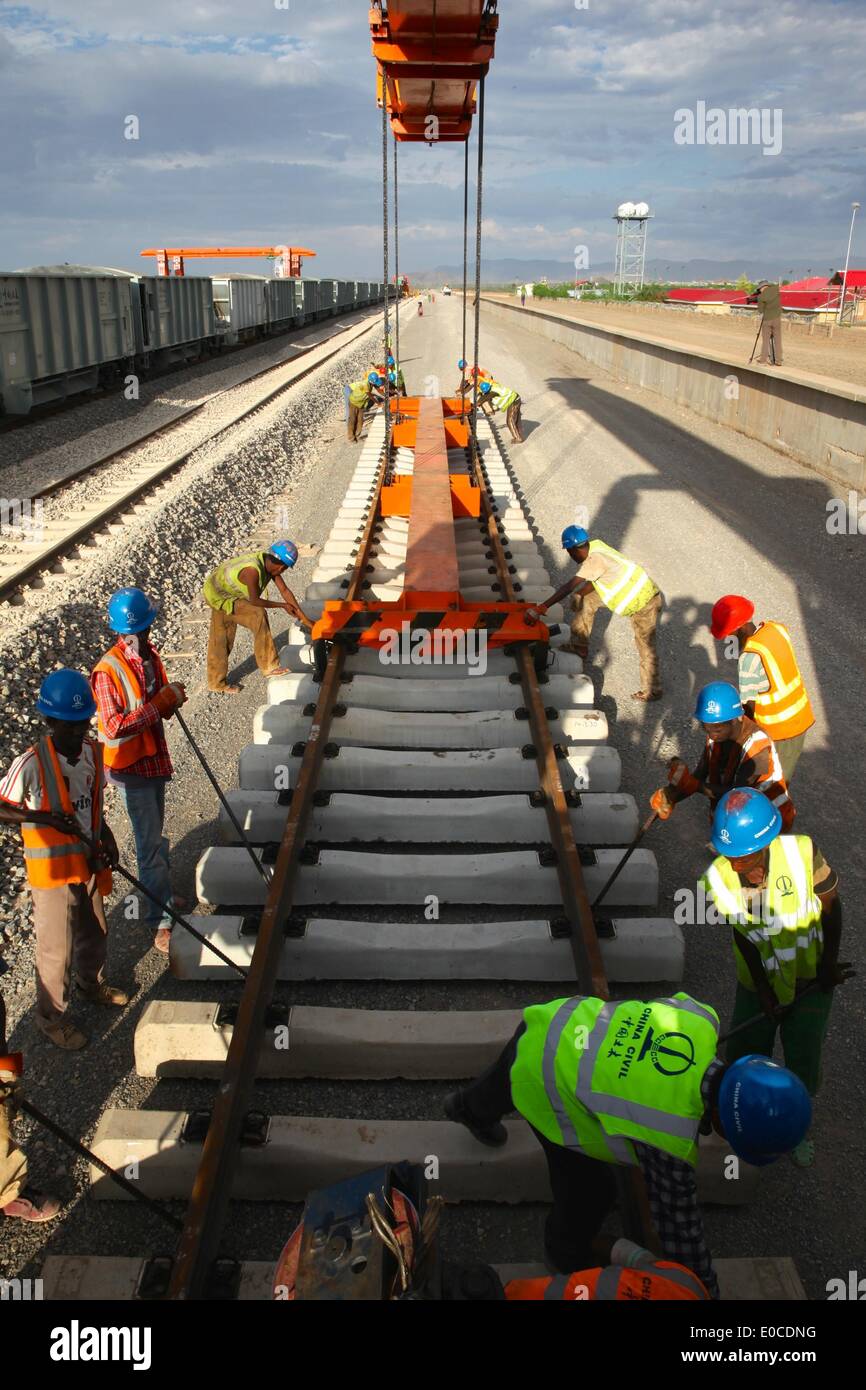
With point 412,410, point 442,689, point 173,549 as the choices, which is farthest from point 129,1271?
point 412,410

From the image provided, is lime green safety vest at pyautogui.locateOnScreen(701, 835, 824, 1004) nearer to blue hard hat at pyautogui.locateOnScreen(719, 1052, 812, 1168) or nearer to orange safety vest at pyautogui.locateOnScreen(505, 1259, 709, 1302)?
blue hard hat at pyautogui.locateOnScreen(719, 1052, 812, 1168)

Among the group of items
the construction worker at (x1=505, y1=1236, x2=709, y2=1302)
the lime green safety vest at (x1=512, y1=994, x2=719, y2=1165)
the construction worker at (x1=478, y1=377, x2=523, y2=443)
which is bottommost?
the construction worker at (x1=505, y1=1236, x2=709, y2=1302)

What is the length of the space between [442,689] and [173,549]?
4847 mm

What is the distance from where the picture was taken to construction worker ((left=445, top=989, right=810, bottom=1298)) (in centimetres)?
237

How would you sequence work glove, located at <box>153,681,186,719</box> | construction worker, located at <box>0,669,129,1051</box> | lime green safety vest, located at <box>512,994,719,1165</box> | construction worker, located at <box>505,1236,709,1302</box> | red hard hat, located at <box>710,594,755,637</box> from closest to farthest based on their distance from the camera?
construction worker, located at <box>505,1236,709,1302</box>, lime green safety vest, located at <box>512,994,719,1165</box>, construction worker, located at <box>0,669,129,1051</box>, work glove, located at <box>153,681,186,719</box>, red hard hat, located at <box>710,594,755,637</box>

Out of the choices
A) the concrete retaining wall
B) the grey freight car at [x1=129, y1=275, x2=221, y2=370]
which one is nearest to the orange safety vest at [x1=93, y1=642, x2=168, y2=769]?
the concrete retaining wall

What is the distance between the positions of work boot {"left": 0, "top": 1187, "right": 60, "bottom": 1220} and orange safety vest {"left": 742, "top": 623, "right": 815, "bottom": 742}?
13.4 feet

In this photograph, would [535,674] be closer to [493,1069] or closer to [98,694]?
[98,694]

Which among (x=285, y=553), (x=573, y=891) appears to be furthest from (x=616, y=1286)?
(x=285, y=553)

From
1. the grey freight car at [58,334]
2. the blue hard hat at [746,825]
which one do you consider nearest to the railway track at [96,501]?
the grey freight car at [58,334]

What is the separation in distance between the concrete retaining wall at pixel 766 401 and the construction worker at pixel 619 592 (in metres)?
7.36

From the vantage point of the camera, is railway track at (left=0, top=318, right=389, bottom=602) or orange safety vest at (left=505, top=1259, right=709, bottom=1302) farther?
railway track at (left=0, top=318, right=389, bottom=602)

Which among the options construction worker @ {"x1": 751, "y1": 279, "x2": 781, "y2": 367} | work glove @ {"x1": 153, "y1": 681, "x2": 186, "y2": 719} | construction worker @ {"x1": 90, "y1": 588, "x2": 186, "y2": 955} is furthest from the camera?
construction worker @ {"x1": 751, "y1": 279, "x2": 781, "y2": 367}

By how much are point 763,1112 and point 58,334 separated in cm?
1826
